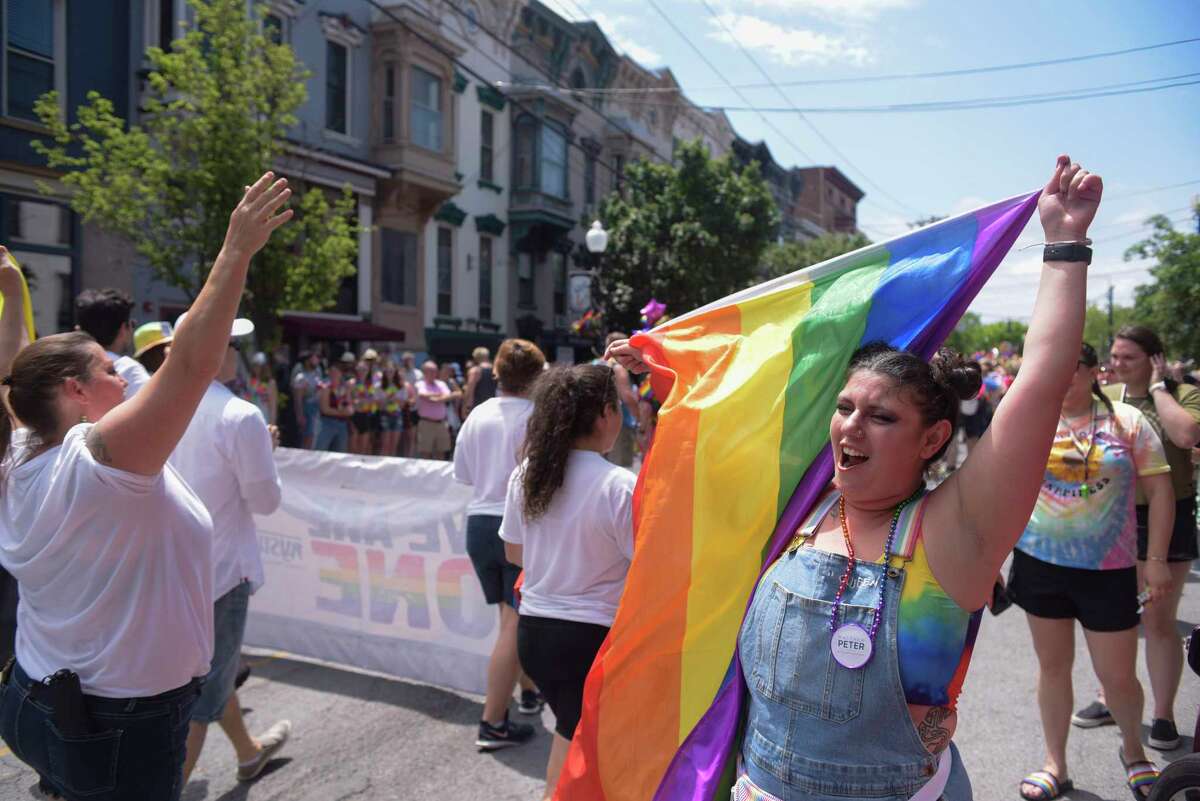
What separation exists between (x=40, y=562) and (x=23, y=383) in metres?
0.50

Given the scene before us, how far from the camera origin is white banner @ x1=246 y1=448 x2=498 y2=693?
5242 millimetres

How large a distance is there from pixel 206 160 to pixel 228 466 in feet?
32.8

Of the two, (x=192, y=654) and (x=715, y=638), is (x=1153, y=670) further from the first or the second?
(x=192, y=654)

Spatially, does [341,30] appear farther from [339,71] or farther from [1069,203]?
[1069,203]

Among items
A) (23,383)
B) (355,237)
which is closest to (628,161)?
(355,237)

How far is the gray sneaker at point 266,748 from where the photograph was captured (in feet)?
13.7

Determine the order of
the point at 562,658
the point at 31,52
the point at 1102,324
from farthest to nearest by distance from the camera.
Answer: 1. the point at 1102,324
2. the point at 31,52
3. the point at 562,658

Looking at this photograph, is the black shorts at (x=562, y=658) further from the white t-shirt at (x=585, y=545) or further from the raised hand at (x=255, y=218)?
the raised hand at (x=255, y=218)

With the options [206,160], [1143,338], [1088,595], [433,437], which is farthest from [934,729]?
[433,437]

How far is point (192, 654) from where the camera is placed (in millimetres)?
2598

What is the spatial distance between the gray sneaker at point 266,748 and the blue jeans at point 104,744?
5.50 ft

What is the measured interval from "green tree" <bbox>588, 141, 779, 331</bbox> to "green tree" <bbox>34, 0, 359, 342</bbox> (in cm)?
1448

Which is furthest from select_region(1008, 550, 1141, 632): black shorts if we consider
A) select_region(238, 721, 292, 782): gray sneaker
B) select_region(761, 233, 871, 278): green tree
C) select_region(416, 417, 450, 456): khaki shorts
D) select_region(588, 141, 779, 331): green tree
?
select_region(761, 233, 871, 278): green tree

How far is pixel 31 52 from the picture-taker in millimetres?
14156
